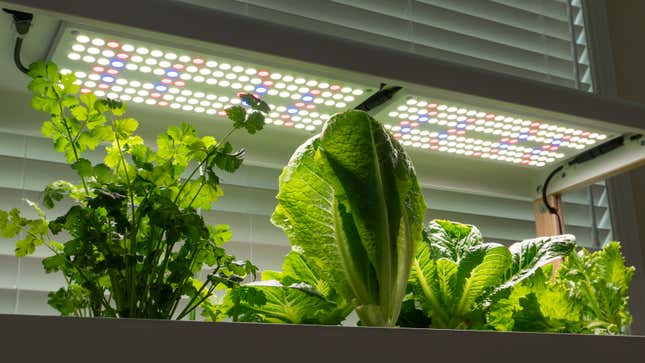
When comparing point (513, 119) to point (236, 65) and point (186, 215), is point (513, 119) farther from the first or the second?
point (186, 215)

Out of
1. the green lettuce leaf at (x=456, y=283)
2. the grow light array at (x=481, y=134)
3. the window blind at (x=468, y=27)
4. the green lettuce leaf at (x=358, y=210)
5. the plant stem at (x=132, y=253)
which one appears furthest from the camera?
the window blind at (x=468, y=27)

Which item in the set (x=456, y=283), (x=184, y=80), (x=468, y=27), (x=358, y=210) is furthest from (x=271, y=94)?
(x=468, y=27)

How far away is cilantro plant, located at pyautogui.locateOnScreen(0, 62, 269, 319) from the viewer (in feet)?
2.64

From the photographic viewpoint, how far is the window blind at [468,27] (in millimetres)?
1735

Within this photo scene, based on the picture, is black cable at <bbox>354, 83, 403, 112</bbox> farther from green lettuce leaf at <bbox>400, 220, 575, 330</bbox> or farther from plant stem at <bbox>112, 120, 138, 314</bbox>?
plant stem at <bbox>112, 120, 138, 314</bbox>

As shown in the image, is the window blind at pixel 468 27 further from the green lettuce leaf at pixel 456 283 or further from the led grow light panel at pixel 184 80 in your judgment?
the green lettuce leaf at pixel 456 283

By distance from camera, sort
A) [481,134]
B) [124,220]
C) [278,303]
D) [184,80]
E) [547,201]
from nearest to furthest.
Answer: [124,220]
[278,303]
[184,80]
[481,134]
[547,201]

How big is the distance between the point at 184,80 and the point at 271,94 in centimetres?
13

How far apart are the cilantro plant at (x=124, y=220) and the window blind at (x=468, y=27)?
76cm

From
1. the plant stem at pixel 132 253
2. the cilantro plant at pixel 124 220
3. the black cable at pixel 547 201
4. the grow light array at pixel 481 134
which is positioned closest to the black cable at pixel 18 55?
the cilantro plant at pixel 124 220

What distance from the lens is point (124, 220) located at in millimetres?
811

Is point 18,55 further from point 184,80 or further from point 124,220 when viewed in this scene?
point 124,220

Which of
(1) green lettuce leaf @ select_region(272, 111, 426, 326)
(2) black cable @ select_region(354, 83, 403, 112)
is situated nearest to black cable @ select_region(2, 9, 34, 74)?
(1) green lettuce leaf @ select_region(272, 111, 426, 326)

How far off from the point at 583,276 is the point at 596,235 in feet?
3.20
